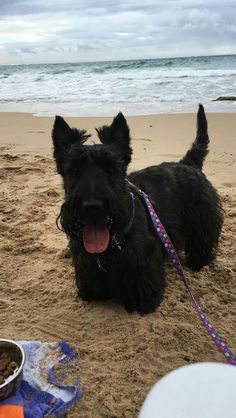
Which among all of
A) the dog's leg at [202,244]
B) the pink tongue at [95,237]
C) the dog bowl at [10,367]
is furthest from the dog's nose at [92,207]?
the dog's leg at [202,244]

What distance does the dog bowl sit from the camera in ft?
6.43

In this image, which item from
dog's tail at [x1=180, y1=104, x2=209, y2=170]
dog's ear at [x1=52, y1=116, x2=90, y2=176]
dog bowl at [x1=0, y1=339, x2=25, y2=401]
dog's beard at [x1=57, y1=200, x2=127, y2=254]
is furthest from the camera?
dog's tail at [x1=180, y1=104, x2=209, y2=170]

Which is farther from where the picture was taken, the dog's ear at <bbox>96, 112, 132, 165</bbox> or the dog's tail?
the dog's tail

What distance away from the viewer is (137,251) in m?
2.86

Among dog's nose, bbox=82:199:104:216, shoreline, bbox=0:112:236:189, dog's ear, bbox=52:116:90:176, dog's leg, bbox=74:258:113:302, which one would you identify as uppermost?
dog's ear, bbox=52:116:90:176

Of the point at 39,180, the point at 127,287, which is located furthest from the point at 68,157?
the point at 39,180

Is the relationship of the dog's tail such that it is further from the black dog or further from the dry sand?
the dry sand

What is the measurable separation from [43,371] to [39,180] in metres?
3.38

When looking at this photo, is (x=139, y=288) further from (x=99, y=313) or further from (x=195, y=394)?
(x=195, y=394)

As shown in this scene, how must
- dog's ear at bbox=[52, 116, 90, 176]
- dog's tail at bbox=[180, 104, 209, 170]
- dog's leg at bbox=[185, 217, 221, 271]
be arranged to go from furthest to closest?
1. dog's tail at bbox=[180, 104, 209, 170]
2. dog's leg at bbox=[185, 217, 221, 271]
3. dog's ear at bbox=[52, 116, 90, 176]

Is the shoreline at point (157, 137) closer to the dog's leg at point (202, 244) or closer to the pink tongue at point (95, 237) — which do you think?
the dog's leg at point (202, 244)

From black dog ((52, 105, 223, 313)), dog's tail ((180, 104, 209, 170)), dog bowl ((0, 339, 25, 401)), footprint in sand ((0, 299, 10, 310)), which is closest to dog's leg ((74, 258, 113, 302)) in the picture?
black dog ((52, 105, 223, 313))

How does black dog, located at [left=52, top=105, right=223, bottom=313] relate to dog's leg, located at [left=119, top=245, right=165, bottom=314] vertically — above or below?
above

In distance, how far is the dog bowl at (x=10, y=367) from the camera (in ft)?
6.43
